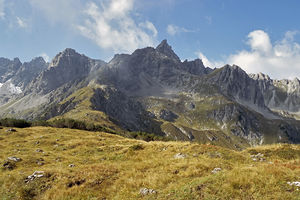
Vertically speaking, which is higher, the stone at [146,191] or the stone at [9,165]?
the stone at [146,191]

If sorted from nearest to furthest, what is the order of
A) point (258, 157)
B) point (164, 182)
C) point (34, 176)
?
point (164, 182) < point (34, 176) < point (258, 157)

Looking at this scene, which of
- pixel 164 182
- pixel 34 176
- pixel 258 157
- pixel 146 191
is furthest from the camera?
pixel 258 157

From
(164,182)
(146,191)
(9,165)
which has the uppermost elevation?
(164,182)

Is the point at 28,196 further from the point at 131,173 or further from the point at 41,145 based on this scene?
the point at 41,145

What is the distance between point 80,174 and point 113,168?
9.29 ft

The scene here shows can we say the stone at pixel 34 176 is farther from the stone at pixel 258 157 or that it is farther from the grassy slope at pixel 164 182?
the stone at pixel 258 157

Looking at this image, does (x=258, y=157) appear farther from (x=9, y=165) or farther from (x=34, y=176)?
(x=9, y=165)

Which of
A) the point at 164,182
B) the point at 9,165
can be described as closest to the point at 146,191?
the point at 164,182

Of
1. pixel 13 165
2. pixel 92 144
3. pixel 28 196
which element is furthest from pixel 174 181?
pixel 92 144

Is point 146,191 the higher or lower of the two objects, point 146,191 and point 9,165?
the higher

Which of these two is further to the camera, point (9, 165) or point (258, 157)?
point (258, 157)

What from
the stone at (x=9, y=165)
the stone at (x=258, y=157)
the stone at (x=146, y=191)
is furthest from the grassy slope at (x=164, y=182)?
the stone at (x=258, y=157)

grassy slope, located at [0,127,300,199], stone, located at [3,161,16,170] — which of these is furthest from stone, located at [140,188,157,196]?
stone, located at [3,161,16,170]

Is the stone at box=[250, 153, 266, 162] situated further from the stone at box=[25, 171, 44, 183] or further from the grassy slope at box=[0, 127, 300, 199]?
the stone at box=[25, 171, 44, 183]
